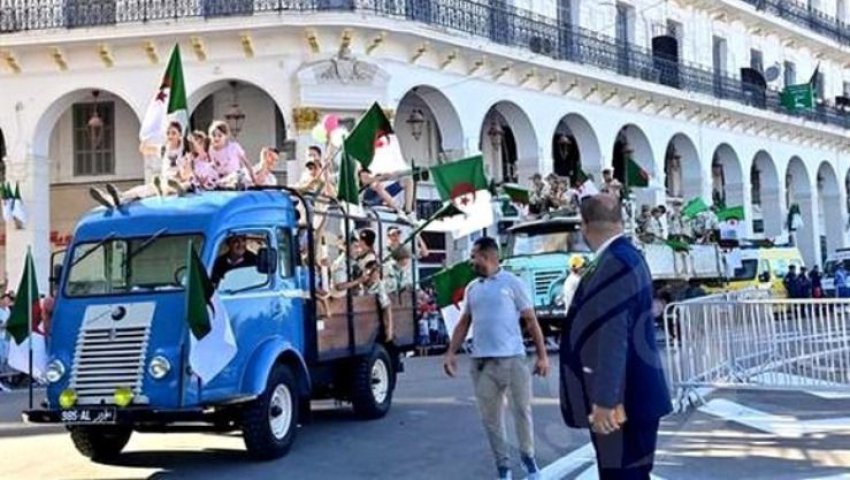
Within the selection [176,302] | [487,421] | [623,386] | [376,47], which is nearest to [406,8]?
[376,47]

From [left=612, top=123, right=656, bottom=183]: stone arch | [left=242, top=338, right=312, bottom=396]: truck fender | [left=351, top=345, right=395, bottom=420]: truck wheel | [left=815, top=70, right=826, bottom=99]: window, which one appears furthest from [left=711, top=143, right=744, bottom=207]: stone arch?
[left=242, top=338, right=312, bottom=396]: truck fender

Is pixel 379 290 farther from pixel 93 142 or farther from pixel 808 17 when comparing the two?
pixel 808 17

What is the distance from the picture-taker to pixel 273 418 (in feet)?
33.7

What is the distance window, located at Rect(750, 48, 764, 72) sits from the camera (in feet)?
129

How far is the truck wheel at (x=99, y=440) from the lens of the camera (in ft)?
33.8

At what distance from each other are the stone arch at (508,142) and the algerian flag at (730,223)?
708 centimetres

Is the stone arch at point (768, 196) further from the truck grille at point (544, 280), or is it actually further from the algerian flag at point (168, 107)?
the algerian flag at point (168, 107)

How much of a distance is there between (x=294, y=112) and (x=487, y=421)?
1496cm

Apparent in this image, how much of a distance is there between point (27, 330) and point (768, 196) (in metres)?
33.8

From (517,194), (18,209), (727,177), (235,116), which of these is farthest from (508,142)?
(18,209)

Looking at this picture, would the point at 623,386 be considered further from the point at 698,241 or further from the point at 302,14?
the point at 698,241

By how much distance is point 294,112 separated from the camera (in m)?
22.5

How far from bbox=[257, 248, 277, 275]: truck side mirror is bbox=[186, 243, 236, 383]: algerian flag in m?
1.12

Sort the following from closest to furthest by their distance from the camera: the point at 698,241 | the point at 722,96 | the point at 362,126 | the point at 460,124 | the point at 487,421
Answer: the point at 487,421, the point at 362,126, the point at 460,124, the point at 698,241, the point at 722,96
